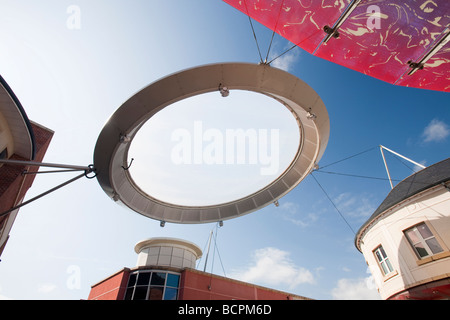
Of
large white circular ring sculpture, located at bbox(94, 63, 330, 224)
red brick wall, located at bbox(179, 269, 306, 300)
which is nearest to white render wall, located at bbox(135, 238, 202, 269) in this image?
red brick wall, located at bbox(179, 269, 306, 300)

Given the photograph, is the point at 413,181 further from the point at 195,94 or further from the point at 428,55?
the point at 195,94

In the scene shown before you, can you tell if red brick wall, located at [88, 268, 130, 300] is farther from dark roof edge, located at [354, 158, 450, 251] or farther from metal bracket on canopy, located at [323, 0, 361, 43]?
metal bracket on canopy, located at [323, 0, 361, 43]

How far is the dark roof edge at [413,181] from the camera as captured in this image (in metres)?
16.3

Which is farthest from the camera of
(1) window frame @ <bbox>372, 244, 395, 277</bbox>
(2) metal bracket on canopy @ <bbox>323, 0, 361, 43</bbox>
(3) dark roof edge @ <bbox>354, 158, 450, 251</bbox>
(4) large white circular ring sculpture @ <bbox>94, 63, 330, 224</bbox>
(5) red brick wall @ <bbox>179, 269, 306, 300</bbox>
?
(5) red brick wall @ <bbox>179, 269, 306, 300</bbox>

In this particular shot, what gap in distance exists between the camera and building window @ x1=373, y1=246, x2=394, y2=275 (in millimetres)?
18200

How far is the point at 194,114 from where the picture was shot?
1095 centimetres

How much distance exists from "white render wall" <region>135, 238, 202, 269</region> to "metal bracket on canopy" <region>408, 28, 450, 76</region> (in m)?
27.0

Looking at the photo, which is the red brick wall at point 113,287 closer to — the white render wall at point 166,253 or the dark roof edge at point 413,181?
the white render wall at point 166,253

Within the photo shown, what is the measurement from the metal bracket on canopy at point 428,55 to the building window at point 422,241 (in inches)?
519

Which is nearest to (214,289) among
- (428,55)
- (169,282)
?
(169,282)

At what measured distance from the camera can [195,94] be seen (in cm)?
923

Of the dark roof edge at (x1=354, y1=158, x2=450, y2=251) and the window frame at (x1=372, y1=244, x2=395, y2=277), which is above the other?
the dark roof edge at (x1=354, y1=158, x2=450, y2=251)

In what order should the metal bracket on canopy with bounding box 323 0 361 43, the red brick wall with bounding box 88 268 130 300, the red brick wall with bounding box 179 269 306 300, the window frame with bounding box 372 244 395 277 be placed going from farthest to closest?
the red brick wall with bounding box 179 269 306 300
the red brick wall with bounding box 88 268 130 300
the window frame with bounding box 372 244 395 277
the metal bracket on canopy with bounding box 323 0 361 43

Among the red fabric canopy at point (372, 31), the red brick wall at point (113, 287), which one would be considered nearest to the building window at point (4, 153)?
the red fabric canopy at point (372, 31)
